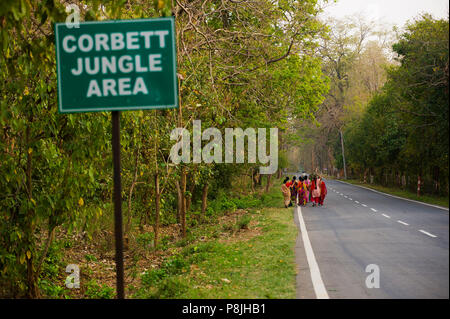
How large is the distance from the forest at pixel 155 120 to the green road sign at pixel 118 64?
1.74ft

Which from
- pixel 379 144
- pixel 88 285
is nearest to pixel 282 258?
pixel 88 285

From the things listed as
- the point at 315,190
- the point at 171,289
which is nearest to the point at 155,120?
the point at 171,289

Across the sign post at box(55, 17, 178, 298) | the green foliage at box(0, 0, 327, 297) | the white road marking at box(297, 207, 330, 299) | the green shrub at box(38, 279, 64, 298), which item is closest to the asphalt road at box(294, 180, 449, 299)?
the white road marking at box(297, 207, 330, 299)

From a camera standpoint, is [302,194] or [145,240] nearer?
[145,240]

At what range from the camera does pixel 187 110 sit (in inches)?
548

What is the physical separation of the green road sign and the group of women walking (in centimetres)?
1844

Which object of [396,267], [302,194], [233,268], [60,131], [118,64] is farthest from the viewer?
[302,194]

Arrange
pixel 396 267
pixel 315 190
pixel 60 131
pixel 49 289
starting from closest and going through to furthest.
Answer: pixel 396 267
pixel 60 131
pixel 49 289
pixel 315 190

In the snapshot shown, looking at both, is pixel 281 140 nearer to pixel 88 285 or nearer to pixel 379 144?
pixel 379 144

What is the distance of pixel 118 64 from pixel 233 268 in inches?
219

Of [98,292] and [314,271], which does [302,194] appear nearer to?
[98,292]

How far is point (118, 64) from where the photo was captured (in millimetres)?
4453

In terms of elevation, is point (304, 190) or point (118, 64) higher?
point (118, 64)

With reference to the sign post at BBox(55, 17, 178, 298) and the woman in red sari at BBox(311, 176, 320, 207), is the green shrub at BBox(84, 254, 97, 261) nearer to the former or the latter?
the sign post at BBox(55, 17, 178, 298)
